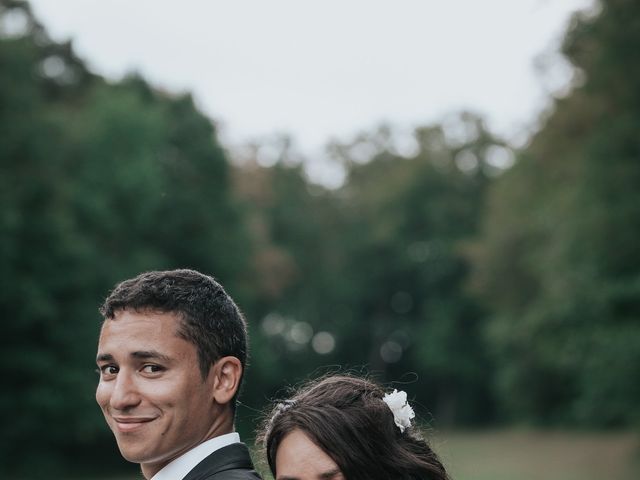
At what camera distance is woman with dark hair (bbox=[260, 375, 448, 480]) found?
3.15 metres

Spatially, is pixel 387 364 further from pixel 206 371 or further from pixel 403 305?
pixel 206 371

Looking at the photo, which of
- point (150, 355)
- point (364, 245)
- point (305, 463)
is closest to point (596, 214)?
point (305, 463)

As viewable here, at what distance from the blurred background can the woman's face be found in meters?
1.18

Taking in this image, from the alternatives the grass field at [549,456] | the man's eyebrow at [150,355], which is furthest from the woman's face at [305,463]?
the grass field at [549,456]

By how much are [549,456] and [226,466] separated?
28494mm

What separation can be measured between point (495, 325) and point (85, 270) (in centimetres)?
1738

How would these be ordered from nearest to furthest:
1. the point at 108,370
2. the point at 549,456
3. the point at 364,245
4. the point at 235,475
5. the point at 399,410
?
the point at 235,475, the point at 108,370, the point at 399,410, the point at 549,456, the point at 364,245

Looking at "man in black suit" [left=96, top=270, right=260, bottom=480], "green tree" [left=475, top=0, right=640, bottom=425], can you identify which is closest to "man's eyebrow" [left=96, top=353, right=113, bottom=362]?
"man in black suit" [left=96, top=270, right=260, bottom=480]

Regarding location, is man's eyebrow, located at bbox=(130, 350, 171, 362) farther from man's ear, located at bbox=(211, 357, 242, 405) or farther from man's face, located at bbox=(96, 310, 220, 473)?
man's ear, located at bbox=(211, 357, 242, 405)

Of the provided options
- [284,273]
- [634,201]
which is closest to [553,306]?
[634,201]

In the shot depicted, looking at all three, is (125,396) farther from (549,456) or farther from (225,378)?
(549,456)

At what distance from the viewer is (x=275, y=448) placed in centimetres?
333

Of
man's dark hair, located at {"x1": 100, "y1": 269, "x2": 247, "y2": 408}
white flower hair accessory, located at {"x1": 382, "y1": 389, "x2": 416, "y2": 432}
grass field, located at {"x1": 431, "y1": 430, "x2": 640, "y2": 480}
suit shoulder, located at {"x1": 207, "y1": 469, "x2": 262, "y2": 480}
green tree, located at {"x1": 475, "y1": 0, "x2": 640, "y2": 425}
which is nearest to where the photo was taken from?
suit shoulder, located at {"x1": 207, "y1": 469, "x2": 262, "y2": 480}

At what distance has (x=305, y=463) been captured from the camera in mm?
3137
